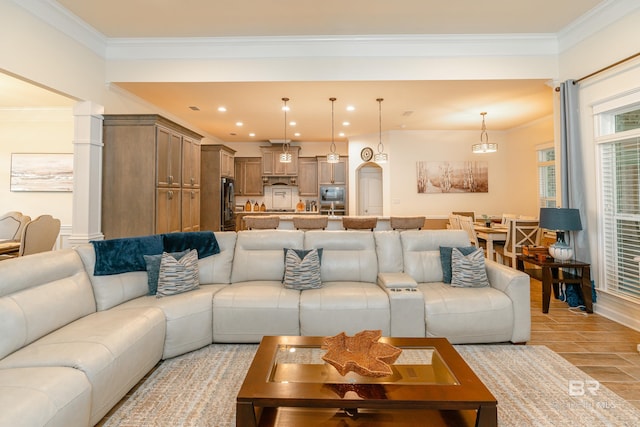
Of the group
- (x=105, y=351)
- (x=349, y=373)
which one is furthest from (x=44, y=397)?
(x=349, y=373)

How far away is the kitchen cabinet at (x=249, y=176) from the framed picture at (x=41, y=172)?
383cm

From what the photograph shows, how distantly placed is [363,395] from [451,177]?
7.11 m

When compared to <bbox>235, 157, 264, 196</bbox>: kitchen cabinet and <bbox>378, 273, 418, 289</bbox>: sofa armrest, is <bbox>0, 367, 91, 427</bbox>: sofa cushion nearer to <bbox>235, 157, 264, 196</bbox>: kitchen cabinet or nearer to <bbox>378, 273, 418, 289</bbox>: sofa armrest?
<bbox>378, 273, 418, 289</bbox>: sofa armrest

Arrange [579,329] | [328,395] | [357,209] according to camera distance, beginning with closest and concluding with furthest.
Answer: [328,395] < [579,329] < [357,209]

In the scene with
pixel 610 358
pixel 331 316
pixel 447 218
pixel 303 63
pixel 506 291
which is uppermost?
pixel 303 63

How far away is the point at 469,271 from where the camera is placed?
3.07 m

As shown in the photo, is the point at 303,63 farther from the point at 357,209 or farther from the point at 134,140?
the point at 357,209

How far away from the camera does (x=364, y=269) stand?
3.31m

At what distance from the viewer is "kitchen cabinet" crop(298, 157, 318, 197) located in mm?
8602

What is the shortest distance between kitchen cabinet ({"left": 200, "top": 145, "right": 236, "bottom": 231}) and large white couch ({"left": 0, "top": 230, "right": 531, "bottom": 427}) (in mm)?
3606

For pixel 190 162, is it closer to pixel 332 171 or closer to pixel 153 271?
pixel 153 271

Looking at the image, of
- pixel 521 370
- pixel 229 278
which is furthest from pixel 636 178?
pixel 229 278

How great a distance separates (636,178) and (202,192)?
23.0ft

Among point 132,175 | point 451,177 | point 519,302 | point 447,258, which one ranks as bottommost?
point 519,302
